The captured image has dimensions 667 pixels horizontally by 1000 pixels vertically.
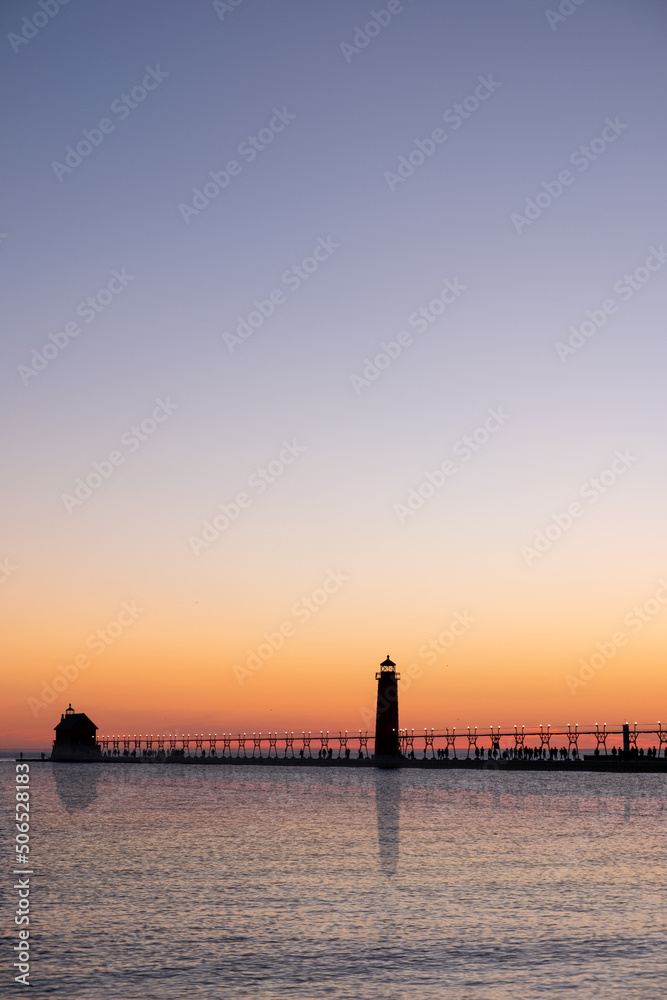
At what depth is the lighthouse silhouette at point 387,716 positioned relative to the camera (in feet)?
447

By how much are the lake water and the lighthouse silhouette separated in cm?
6996

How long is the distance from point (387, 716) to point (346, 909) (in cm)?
10955

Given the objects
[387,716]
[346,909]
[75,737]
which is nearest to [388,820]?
[346,909]

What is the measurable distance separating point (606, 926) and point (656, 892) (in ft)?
22.6

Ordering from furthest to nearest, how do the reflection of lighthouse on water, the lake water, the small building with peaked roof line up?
the small building with peaked roof
the reflection of lighthouse on water
the lake water

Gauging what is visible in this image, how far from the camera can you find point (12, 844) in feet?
168

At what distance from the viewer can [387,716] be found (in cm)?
13988

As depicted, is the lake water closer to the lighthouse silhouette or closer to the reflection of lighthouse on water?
the reflection of lighthouse on water

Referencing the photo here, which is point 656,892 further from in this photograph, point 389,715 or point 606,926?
point 389,715

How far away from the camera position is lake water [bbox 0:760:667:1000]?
23.4 metres

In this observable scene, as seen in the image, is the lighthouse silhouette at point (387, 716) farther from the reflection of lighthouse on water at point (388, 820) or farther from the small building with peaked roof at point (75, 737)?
the small building with peaked roof at point (75, 737)

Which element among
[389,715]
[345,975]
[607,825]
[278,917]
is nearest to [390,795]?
[607,825]

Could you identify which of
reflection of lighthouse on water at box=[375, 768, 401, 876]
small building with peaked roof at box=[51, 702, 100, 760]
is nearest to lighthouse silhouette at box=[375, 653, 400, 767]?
reflection of lighthouse on water at box=[375, 768, 401, 876]

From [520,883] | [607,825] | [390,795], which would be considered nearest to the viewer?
[520,883]
